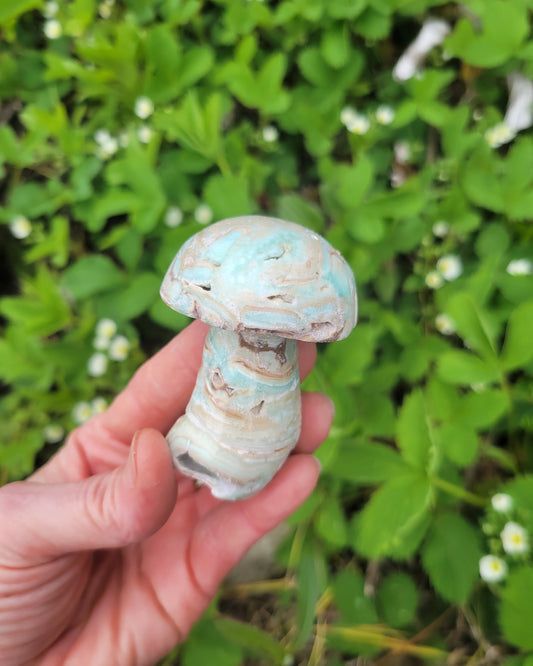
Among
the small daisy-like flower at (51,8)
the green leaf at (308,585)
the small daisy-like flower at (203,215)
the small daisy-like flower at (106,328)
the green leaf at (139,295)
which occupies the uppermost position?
the small daisy-like flower at (51,8)

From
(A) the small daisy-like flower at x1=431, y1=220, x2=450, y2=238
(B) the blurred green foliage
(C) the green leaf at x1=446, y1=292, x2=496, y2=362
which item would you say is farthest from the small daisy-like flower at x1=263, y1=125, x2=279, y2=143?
(C) the green leaf at x1=446, y1=292, x2=496, y2=362

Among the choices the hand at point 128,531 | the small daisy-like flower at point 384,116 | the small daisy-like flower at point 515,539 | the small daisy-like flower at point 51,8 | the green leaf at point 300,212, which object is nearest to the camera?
the hand at point 128,531

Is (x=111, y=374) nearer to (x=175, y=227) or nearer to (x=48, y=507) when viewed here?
(x=175, y=227)

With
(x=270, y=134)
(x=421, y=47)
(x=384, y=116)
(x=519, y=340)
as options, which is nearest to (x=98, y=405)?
(x=270, y=134)

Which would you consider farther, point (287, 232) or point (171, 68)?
point (171, 68)

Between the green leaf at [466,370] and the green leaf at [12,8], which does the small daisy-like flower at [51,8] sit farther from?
the green leaf at [466,370]

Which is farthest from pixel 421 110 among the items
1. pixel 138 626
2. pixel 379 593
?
pixel 138 626

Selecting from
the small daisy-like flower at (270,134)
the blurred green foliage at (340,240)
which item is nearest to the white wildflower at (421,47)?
the blurred green foliage at (340,240)
